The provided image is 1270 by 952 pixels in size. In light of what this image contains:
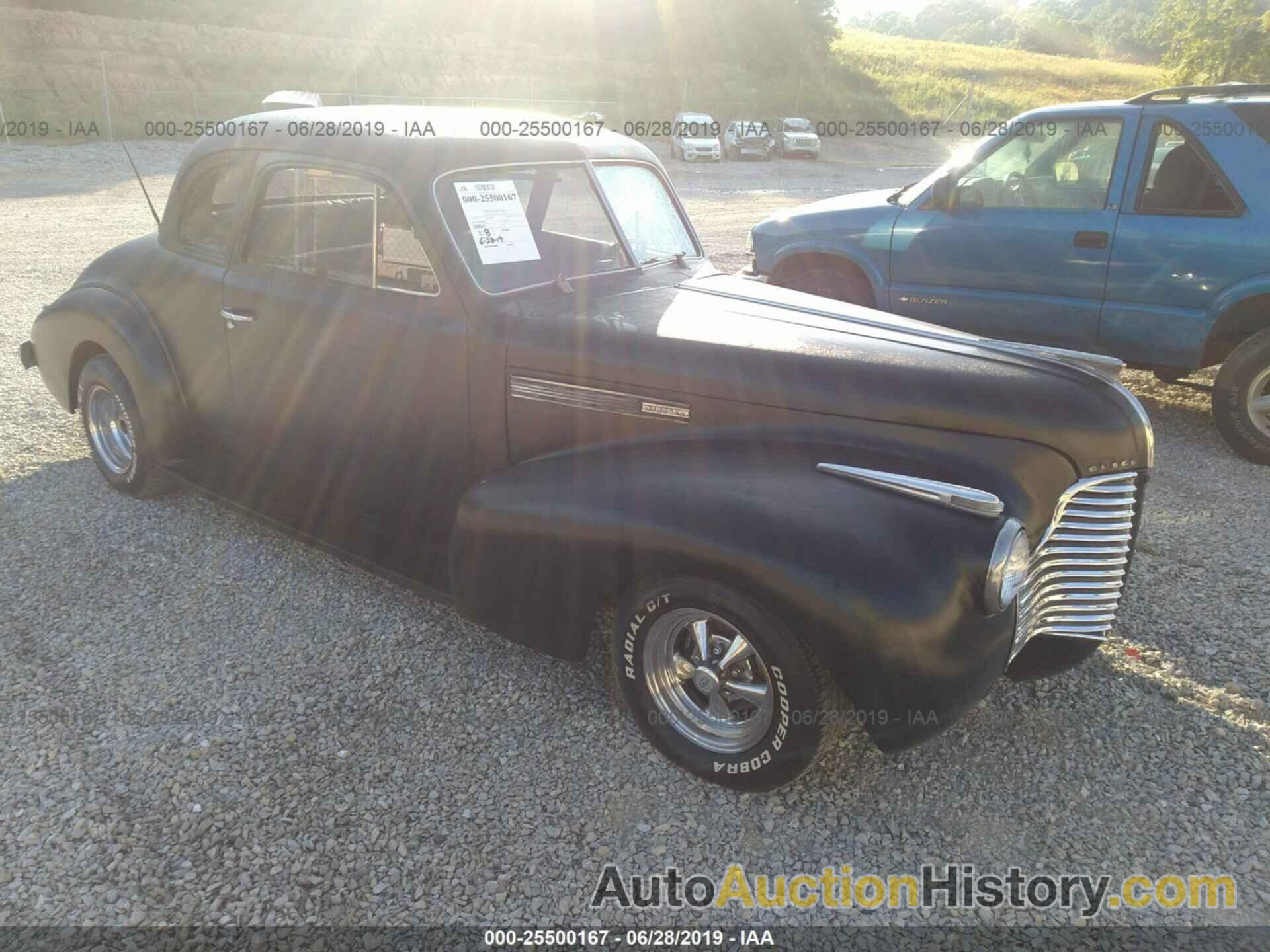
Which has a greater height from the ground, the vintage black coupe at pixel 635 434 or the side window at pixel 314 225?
the side window at pixel 314 225

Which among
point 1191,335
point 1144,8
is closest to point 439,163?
point 1191,335

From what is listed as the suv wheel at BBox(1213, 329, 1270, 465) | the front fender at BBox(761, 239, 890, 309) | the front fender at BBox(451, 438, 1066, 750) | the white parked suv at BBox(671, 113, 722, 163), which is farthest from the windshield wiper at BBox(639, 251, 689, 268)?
the white parked suv at BBox(671, 113, 722, 163)

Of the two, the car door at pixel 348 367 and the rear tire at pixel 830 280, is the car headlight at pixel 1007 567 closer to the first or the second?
the car door at pixel 348 367

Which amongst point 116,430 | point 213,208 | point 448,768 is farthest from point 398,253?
point 116,430

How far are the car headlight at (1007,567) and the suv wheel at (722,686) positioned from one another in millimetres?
525

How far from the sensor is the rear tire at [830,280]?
22.6ft

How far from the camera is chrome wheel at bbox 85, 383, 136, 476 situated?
16.1 feet

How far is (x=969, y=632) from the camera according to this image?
2.55m

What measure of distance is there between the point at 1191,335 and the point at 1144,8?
459ft

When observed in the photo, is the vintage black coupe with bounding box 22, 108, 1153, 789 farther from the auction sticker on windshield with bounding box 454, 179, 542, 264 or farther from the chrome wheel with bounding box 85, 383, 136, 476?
the chrome wheel with bounding box 85, 383, 136, 476

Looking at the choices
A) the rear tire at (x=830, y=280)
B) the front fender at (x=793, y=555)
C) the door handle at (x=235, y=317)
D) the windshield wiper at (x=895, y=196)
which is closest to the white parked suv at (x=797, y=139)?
the windshield wiper at (x=895, y=196)

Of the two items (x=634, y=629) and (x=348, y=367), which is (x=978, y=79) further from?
(x=634, y=629)

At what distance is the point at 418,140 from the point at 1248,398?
5.14 m

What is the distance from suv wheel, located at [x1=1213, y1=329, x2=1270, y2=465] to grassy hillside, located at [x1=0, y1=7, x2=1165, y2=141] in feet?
88.1
